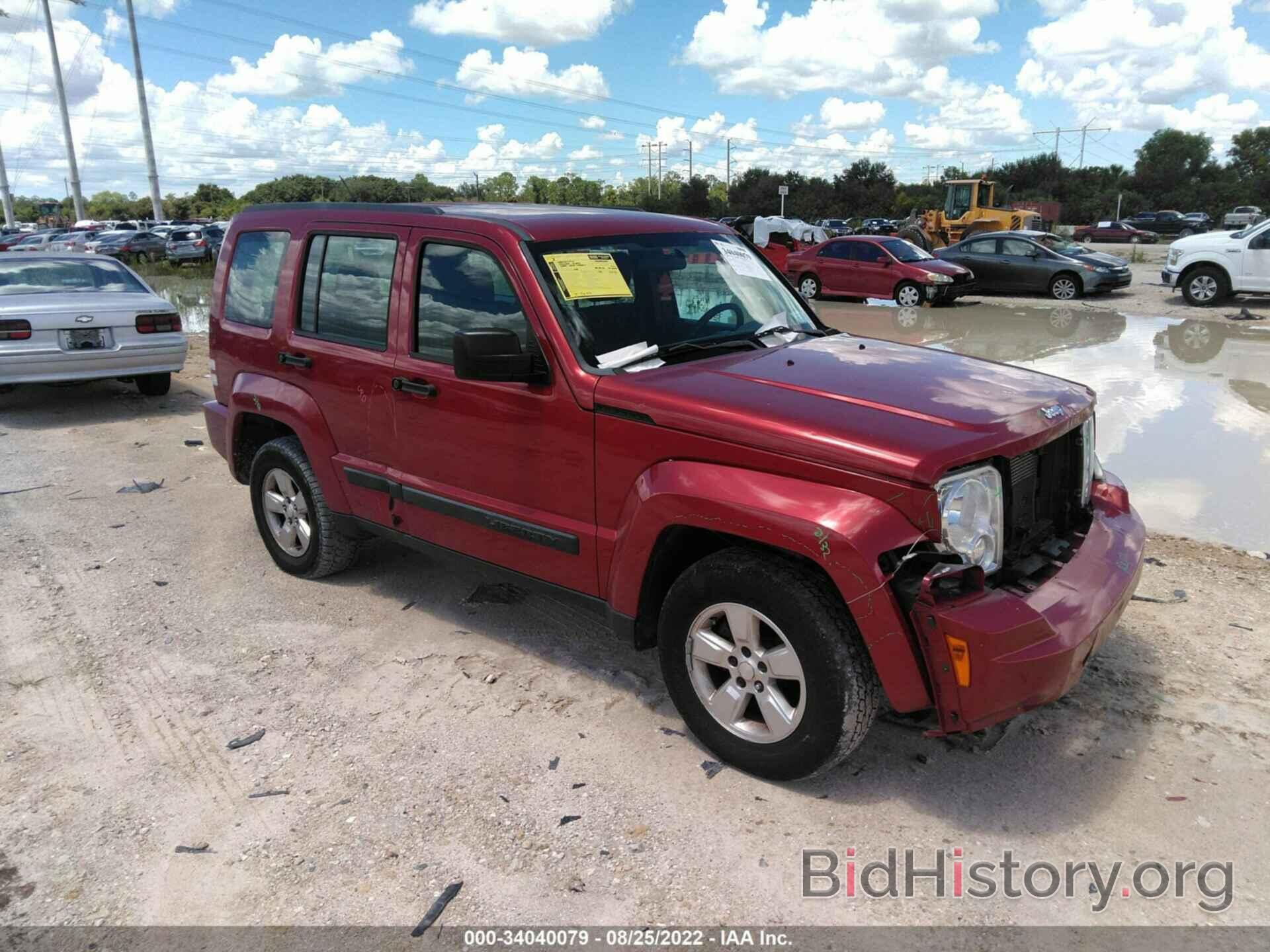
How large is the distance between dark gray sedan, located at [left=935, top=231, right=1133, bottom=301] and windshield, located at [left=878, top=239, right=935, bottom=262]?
138 cm

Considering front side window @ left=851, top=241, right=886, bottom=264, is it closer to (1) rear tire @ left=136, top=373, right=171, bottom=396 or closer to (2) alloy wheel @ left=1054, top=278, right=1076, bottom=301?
(2) alloy wheel @ left=1054, top=278, right=1076, bottom=301

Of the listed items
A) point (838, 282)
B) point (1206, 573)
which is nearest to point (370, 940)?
point (1206, 573)

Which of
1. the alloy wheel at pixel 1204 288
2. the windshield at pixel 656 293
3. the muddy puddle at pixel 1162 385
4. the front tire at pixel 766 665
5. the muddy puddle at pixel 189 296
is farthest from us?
the alloy wheel at pixel 1204 288

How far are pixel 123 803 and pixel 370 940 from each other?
1220 mm

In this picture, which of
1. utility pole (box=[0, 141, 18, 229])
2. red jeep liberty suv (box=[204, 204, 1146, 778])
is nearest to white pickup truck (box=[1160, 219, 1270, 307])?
red jeep liberty suv (box=[204, 204, 1146, 778])

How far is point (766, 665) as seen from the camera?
3.00 m

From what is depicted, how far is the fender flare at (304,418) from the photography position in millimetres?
4492

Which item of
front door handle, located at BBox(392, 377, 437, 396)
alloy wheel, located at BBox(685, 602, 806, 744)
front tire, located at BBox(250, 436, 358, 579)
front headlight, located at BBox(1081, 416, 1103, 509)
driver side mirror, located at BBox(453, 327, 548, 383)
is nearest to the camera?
alloy wheel, located at BBox(685, 602, 806, 744)

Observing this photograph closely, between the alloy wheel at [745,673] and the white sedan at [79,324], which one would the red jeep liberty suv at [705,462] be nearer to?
the alloy wheel at [745,673]

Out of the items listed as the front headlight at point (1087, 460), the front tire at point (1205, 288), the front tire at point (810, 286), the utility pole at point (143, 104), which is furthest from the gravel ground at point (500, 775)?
the utility pole at point (143, 104)

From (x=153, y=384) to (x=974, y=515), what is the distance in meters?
9.58

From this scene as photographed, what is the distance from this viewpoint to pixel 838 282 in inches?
766

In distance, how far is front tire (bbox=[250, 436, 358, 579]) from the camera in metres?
4.71

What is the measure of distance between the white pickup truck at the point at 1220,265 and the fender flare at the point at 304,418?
17.6m
